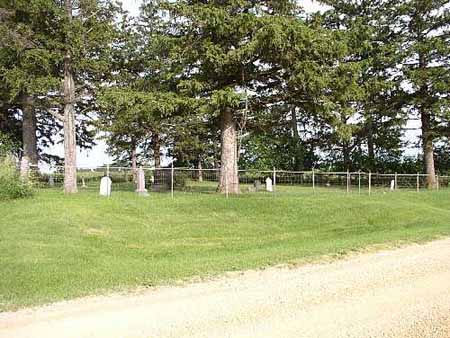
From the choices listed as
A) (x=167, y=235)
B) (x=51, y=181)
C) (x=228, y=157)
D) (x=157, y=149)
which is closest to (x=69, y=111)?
(x=51, y=181)

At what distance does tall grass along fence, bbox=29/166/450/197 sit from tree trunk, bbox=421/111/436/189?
2280mm

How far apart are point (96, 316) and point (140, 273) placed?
99.1 inches

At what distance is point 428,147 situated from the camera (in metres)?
35.2

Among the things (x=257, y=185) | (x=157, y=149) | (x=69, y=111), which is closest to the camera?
(x=69, y=111)

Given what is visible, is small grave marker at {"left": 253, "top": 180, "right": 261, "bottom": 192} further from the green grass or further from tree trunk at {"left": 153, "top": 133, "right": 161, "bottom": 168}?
tree trunk at {"left": 153, "top": 133, "right": 161, "bottom": 168}

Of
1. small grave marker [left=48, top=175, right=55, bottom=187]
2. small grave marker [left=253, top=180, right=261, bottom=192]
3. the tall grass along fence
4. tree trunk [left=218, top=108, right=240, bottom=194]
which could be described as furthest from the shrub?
small grave marker [left=253, top=180, right=261, bottom=192]

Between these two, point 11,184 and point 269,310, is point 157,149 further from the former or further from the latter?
point 269,310

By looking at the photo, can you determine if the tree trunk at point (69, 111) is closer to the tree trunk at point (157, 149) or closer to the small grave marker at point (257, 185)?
the small grave marker at point (257, 185)

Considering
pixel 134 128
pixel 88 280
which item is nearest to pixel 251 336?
pixel 88 280

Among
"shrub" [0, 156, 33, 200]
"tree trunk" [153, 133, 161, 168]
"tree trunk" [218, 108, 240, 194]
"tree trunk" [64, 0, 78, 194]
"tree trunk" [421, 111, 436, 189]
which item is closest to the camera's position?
"shrub" [0, 156, 33, 200]

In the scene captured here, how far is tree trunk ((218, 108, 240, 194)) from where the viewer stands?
2300 cm

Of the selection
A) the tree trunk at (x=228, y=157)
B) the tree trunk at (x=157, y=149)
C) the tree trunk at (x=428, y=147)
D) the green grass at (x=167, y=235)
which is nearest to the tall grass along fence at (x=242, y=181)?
the tree trunk at (x=228, y=157)

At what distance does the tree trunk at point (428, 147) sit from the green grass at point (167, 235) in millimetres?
14654

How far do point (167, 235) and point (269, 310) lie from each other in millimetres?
7873
